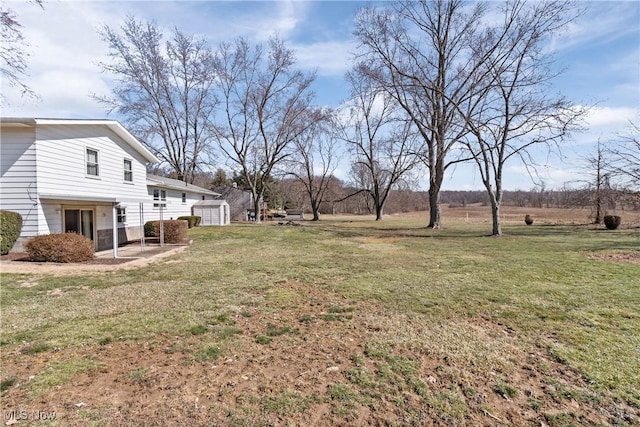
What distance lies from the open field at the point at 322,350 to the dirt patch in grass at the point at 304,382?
0.05 feet

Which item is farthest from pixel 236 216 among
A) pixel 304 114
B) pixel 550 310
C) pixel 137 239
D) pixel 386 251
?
pixel 550 310

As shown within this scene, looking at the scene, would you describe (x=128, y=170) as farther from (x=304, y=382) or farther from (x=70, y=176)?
(x=304, y=382)

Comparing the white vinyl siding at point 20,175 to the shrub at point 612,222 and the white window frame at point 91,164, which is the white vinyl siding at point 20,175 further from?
the shrub at point 612,222

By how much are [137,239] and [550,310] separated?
1716 centimetres

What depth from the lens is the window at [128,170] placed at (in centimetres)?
1485

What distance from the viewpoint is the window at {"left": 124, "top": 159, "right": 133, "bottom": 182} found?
48.7ft

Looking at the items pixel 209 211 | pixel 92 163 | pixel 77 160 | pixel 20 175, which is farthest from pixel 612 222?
pixel 20 175

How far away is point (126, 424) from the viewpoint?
90.7 inches

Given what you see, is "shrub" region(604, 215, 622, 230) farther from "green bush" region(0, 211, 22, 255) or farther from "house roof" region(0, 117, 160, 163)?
"green bush" region(0, 211, 22, 255)

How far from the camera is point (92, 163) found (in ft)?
40.5

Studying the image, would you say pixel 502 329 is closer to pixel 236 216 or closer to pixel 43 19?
pixel 43 19

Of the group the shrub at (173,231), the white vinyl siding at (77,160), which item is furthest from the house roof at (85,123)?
the shrub at (173,231)

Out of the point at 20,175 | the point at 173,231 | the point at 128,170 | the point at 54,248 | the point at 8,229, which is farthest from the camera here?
the point at 128,170

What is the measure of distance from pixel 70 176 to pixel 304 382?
12.5 m
